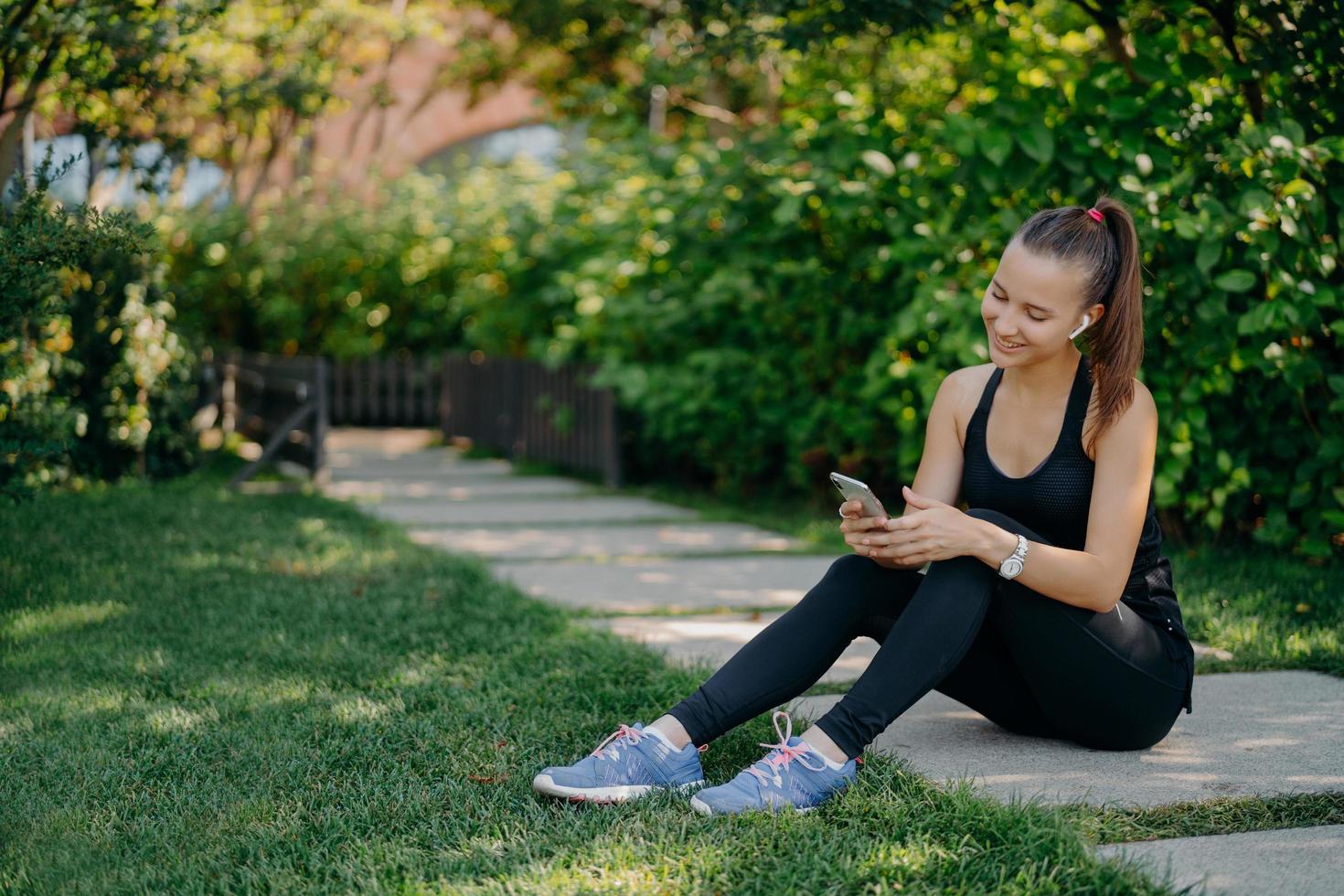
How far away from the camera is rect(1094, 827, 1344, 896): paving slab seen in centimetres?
212

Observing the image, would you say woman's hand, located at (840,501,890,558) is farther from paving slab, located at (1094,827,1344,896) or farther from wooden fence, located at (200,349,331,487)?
wooden fence, located at (200,349,331,487)

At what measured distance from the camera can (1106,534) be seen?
2654 millimetres

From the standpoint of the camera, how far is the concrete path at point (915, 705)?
2344mm

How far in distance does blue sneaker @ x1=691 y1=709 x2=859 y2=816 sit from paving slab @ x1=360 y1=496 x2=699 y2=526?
164 inches

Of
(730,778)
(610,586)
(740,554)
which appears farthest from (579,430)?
(730,778)

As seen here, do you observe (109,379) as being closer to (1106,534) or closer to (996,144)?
(996,144)

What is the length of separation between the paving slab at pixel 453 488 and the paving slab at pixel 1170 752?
5.19 metres

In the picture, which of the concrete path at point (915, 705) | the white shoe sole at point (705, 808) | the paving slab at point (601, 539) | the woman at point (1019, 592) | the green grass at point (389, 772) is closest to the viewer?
the green grass at point (389, 772)

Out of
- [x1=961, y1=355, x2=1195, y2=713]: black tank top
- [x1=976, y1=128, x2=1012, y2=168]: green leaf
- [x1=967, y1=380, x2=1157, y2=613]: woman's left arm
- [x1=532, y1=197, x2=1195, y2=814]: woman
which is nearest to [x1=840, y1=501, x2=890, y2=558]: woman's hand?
[x1=532, y1=197, x2=1195, y2=814]: woman

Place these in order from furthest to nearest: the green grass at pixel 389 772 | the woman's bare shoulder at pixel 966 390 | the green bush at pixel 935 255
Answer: the green bush at pixel 935 255
the woman's bare shoulder at pixel 966 390
the green grass at pixel 389 772

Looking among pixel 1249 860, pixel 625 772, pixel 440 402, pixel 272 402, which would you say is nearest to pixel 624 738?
pixel 625 772

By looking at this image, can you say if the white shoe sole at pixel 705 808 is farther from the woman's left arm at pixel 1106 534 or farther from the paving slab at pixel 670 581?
the paving slab at pixel 670 581

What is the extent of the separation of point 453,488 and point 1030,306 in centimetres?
654

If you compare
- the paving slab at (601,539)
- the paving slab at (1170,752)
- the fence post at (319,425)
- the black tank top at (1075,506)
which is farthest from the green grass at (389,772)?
the fence post at (319,425)
